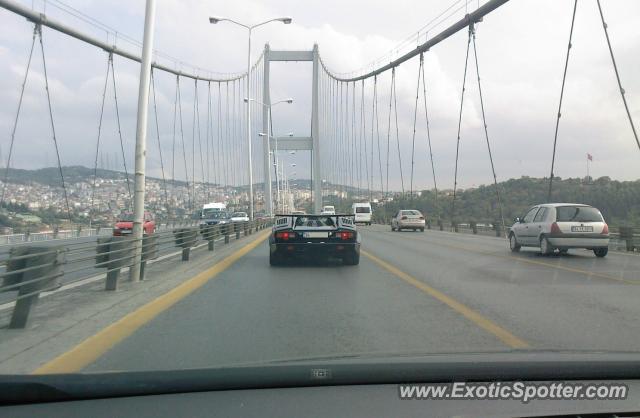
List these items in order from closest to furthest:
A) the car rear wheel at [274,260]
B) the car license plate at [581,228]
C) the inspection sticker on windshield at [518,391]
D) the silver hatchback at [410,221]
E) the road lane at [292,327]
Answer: the inspection sticker on windshield at [518,391] → the road lane at [292,327] → the car rear wheel at [274,260] → the car license plate at [581,228] → the silver hatchback at [410,221]

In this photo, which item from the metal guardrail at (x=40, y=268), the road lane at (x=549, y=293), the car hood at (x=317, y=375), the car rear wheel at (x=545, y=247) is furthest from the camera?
the car rear wheel at (x=545, y=247)

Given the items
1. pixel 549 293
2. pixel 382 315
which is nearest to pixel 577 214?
pixel 549 293

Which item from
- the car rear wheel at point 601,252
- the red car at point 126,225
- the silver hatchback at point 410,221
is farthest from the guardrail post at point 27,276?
the silver hatchback at point 410,221

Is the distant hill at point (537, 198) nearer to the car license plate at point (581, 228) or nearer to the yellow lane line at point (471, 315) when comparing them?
the car license plate at point (581, 228)

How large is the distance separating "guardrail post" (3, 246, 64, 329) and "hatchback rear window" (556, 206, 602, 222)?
13757 mm

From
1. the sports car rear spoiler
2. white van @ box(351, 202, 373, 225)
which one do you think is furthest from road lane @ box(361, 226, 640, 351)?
white van @ box(351, 202, 373, 225)

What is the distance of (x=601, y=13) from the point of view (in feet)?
72.4

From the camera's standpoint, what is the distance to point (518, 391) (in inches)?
129

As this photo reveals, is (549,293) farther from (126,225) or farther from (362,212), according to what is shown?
(362,212)

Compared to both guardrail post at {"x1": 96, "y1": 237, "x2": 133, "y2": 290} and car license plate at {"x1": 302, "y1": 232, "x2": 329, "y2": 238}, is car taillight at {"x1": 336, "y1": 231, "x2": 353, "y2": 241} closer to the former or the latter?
car license plate at {"x1": 302, "y1": 232, "x2": 329, "y2": 238}

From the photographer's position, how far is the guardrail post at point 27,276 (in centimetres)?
654

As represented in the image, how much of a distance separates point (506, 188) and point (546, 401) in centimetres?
3383

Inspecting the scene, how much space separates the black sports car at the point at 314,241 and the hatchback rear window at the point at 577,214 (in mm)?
6216

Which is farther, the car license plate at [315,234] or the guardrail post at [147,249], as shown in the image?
the car license plate at [315,234]
